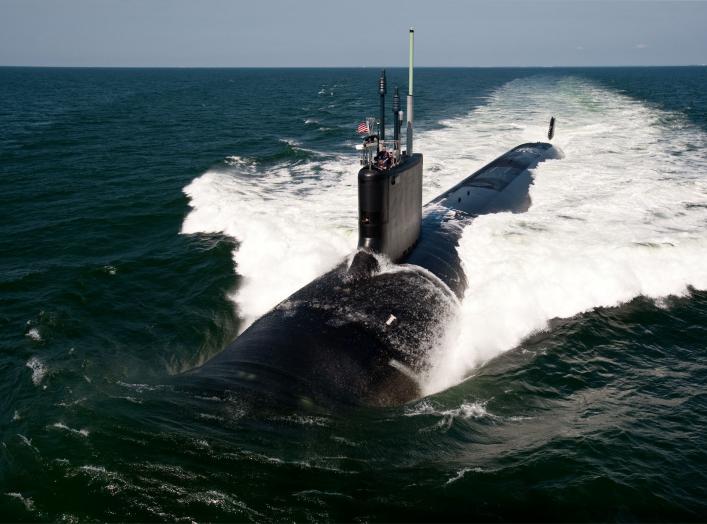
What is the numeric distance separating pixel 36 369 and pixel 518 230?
14.2m

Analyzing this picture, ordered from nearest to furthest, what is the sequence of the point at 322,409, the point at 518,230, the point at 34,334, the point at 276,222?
the point at 322,409 < the point at 34,334 < the point at 518,230 < the point at 276,222

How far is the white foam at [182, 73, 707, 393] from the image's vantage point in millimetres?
13859

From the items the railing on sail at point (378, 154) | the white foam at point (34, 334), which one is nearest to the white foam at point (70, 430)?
the white foam at point (34, 334)

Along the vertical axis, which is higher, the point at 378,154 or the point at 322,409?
the point at 378,154

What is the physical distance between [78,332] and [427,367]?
8.24 meters

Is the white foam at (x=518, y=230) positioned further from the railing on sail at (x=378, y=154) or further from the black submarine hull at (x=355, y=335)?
the railing on sail at (x=378, y=154)

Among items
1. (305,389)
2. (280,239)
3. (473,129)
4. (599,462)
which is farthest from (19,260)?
(473,129)

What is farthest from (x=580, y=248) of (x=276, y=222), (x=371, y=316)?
(x=276, y=222)

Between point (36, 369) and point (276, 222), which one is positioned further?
point (276, 222)

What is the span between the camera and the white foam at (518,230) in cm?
1386

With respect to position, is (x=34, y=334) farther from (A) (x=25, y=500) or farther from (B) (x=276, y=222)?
(B) (x=276, y=222)

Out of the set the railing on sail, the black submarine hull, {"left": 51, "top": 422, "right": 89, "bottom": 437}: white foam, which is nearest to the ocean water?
{"left": 51, "top": 422, "right": 89, "bottom": 437}: white foam

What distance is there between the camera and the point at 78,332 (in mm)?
12891

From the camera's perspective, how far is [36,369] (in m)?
Result: 11.0
